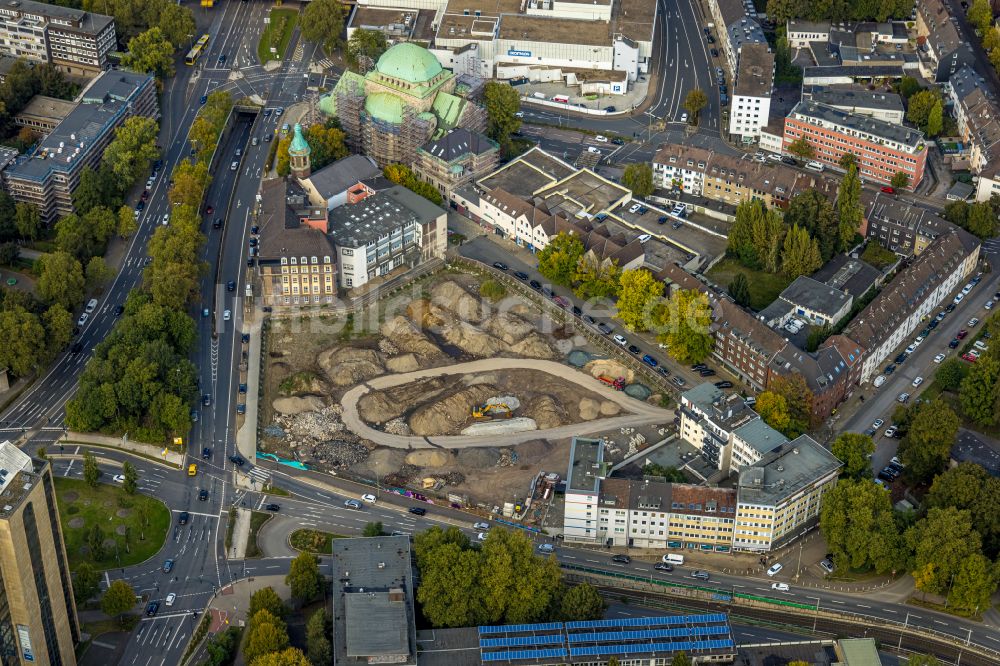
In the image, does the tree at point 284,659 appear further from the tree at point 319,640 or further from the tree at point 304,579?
the tree at point 304,579

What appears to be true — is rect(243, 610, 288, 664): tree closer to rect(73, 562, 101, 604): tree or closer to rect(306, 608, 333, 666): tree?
rect(306, 608, 333, 666): tree

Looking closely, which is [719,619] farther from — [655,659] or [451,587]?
[451,587]

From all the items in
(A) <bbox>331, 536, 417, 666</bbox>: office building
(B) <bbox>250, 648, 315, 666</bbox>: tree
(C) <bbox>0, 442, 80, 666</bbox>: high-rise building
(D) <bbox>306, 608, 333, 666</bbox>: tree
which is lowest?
(D) <bbox>306, 608, 333, 666</bbox>: tree

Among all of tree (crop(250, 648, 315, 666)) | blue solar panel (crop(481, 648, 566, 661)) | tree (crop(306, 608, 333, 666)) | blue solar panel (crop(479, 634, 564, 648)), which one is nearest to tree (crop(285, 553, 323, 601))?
tree (crop(306, 608, 333, 666))

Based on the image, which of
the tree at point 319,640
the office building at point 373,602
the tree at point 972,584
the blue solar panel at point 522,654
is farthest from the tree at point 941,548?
the tree at point 319,640

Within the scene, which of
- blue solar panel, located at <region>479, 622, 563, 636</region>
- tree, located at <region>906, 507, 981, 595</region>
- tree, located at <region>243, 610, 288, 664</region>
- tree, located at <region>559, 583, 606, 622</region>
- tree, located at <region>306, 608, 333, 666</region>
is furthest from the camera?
tree, located at <region>906, 507, 981, 595</region>

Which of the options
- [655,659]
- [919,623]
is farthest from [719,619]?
[919,623]

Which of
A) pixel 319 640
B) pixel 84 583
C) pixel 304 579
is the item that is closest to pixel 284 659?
pixel 319 640
